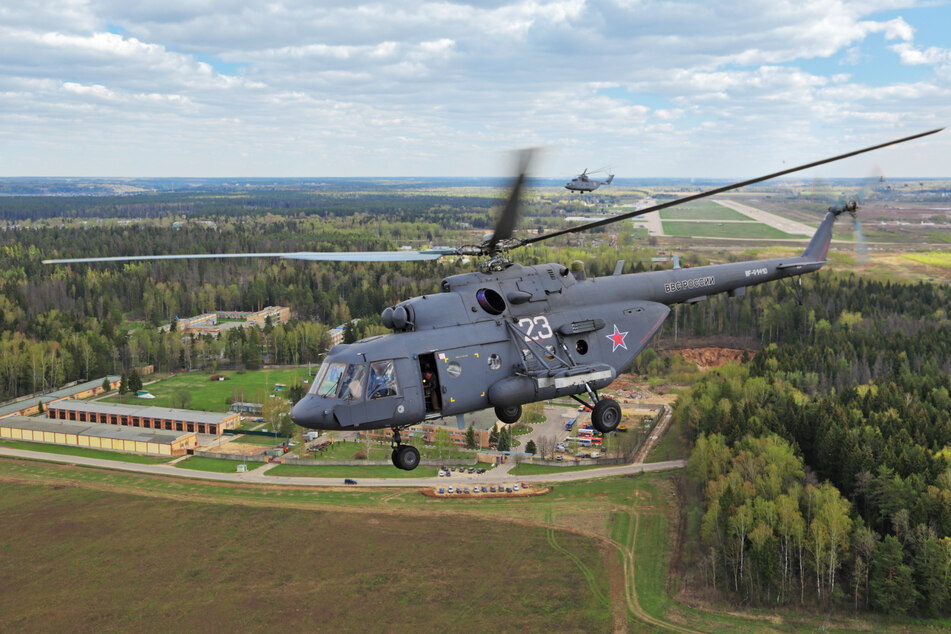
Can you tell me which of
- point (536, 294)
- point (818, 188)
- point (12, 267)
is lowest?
point (12, 267)

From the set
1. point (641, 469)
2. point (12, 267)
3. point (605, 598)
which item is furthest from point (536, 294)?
point (12, 267)

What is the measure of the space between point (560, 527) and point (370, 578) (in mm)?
17023

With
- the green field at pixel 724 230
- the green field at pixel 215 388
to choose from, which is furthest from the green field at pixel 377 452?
the green field at pixel 724 230

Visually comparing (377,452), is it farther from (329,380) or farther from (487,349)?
(329,380)

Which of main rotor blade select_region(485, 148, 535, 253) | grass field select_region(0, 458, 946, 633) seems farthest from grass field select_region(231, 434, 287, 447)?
main rotor blade select_region(485, 148, 535, 253)

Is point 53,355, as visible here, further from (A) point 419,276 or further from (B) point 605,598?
(B) point 605,598

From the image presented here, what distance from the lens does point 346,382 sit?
24766 mm

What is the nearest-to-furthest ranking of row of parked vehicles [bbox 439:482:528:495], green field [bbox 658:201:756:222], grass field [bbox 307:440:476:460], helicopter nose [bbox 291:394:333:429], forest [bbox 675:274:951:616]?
helicopter nose [bbox 291:394:333:429]
forest [bbox 675:274:951:616]
row of parked vehicles [bbox 439:482:528:495]
grass field [bbox 307:440:476:460]
green field [bbox 658:201:756:222]

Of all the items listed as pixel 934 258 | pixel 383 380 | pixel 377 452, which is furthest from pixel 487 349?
pixel 934 258

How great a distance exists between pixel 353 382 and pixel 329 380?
2.79 feet

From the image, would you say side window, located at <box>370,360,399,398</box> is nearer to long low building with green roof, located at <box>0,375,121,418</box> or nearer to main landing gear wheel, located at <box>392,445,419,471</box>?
main landing gear wheel, located at <box>392,445,419,471</box>

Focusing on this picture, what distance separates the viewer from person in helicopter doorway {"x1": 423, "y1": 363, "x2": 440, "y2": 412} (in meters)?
26.0

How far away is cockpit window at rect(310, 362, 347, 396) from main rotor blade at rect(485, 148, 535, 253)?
243 inches

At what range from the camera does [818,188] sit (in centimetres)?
4234
